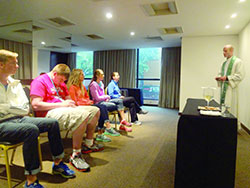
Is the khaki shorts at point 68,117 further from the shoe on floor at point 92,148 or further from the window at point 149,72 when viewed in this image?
the window at point 149,72

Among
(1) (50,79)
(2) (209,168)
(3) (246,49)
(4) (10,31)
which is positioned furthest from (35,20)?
(3) (246,49)

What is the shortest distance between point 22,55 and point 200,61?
16.3ft

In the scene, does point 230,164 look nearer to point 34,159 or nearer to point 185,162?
point 185,162

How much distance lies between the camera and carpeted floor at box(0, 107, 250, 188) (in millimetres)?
1642

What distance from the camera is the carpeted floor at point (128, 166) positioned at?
1.64 metres

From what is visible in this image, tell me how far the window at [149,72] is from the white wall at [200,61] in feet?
6.97

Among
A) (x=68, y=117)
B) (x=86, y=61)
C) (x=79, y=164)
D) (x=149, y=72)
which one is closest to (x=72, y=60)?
(x=86, y=61)

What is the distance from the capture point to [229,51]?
3.23 metres

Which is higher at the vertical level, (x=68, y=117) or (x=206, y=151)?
(x=68, y=117)

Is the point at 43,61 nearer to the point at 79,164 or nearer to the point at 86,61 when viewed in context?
the point at 86,61

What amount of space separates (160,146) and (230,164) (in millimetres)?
1352

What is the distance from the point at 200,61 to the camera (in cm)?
498

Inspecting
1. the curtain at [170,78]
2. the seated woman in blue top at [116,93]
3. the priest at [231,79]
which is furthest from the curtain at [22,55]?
the priest at [231,79]

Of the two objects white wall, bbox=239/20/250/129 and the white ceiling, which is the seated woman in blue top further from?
white wall, bbox=239/20/250/129
